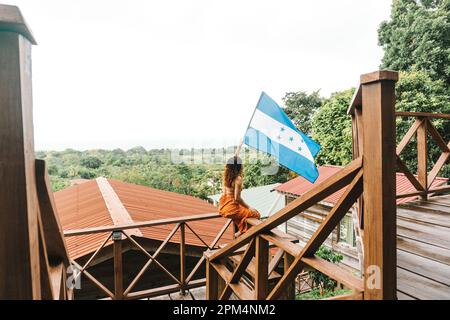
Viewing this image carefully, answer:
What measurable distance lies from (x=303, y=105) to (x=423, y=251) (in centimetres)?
1819

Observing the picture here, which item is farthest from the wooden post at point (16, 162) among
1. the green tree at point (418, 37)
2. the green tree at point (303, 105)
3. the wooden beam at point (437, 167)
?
the green tree at point (303, 105)

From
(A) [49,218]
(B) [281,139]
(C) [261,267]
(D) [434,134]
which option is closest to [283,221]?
(C) [261,267]

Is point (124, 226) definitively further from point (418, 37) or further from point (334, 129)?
point (418, 37)

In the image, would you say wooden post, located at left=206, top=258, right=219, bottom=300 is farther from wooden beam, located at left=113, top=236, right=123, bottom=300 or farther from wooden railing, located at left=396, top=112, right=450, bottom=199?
wooden railing, located at left=396, top=112, right=450, bottom=199

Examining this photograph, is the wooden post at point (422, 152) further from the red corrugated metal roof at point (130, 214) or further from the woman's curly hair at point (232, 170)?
the red corrugated metal roof at point (130, 214)

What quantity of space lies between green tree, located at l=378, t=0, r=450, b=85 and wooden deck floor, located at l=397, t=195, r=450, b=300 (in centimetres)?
1032

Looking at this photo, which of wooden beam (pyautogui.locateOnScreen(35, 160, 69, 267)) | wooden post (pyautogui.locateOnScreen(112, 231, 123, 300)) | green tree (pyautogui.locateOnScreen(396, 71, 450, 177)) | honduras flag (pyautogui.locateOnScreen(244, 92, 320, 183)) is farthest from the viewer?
green tree (pyautogui.locateOnScreen(396, 71, 450, 177))

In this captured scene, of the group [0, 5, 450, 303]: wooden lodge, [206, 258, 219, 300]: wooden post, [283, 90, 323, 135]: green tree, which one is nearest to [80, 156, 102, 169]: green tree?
[283, 90, 323, 135]: green tree

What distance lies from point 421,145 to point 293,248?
260 centimetres

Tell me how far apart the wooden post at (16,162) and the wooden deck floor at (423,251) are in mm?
1716

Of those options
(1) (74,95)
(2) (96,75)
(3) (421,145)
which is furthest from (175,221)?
(2) (96,75)

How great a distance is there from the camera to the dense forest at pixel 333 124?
1015cm

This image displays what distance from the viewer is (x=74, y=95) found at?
21.3 metres

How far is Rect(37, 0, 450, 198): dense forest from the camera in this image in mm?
10148
